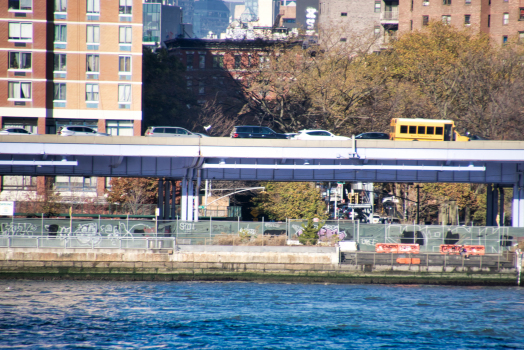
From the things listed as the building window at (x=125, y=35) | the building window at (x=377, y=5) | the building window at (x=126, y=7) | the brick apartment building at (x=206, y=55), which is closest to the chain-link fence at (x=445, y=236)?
the building window at (x=125, y=35)

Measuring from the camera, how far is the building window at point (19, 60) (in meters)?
72.8

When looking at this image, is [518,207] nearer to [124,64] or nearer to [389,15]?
[124,64]

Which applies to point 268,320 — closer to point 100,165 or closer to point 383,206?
point 100,165

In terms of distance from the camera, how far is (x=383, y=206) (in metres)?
83.3

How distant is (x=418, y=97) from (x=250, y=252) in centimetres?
4201

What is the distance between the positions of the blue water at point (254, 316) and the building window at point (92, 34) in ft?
138

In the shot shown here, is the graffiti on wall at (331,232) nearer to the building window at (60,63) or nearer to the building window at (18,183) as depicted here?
the building window at (18,183)

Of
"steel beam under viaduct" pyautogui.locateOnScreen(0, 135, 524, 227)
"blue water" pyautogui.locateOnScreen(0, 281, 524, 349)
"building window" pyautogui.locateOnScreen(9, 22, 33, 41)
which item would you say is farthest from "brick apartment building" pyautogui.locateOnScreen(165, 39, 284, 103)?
"blue water" pyautogui.locateOnScreen(0, 281, 524, 349)

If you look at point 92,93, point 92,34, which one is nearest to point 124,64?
point 92,34

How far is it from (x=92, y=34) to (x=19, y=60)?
934cm

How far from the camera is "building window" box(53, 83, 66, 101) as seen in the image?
75188 millimetres

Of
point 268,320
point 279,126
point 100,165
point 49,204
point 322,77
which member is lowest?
point 268,320

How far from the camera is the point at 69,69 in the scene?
75.4 m

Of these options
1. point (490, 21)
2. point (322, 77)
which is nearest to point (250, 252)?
point (322, 77)
